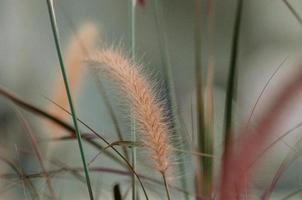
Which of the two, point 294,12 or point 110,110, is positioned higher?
point 294,12

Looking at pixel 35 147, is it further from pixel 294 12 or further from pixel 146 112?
pixel 294 12

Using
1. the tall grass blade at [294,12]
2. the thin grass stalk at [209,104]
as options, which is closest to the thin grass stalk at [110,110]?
the thin grass stalk at [209,104]

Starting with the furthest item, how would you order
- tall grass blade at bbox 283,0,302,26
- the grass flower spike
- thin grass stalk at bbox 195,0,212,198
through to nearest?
1. tall grass blade at bbox 283,0,302,26
2. thin grass stalk at bbox 195,0,212,198
3. the grass flower spike

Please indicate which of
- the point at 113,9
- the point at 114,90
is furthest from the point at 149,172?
the point at 113,9

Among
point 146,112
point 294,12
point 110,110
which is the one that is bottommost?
point 146,112

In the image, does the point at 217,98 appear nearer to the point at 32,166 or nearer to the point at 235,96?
the point at 235,96

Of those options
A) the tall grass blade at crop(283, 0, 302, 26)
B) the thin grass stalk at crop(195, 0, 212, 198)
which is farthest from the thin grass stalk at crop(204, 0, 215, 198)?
the tall grass blade at crop(283, 0, 302, 26)

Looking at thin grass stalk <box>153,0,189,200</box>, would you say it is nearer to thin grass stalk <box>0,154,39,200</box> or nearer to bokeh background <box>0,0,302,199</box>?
bokeh background <box>0,0,302,199</box>

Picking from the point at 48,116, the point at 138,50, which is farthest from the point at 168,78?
the point at 48,116
